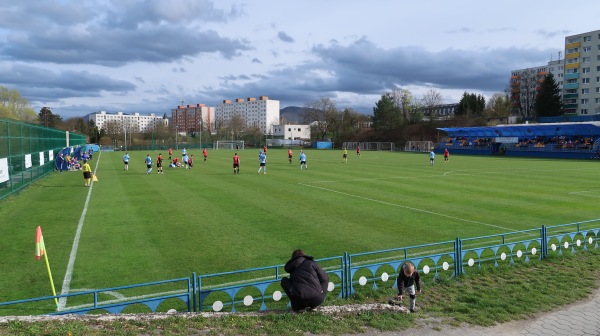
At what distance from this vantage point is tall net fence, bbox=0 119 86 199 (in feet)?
71.2

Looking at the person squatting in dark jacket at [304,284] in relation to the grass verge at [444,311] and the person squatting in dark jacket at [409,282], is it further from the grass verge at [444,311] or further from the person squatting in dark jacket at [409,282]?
the person squatting in dark jacket at [409,282]

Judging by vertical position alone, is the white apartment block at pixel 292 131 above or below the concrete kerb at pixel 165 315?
above

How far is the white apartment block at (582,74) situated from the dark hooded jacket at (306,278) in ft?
364

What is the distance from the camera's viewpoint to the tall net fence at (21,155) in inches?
854

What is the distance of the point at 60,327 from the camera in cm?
618

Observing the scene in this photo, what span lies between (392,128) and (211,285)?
10605cm

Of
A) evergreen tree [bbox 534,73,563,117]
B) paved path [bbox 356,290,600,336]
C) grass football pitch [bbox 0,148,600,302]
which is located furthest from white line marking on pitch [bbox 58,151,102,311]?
evergreen tree [bbox 534,73,563,117]

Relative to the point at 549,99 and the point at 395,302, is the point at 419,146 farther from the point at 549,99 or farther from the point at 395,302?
the point at 395,302

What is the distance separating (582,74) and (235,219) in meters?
109

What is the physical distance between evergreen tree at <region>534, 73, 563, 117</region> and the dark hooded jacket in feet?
335

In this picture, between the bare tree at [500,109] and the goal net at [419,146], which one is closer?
the goal net at [419,146]

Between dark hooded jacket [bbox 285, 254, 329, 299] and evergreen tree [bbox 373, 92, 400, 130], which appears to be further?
evergreen tree [bbox 373, 92, 400, 130]

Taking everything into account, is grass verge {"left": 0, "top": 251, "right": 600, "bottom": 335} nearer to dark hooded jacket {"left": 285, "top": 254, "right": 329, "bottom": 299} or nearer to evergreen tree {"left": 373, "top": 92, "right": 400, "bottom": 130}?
dark hooded jacket {"left": 285, "top": 254, "right": 329, "bottom": 299}

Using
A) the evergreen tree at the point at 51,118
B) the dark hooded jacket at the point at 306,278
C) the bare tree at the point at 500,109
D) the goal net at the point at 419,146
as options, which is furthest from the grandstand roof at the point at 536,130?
the evergreen tree at the point at 51,118
